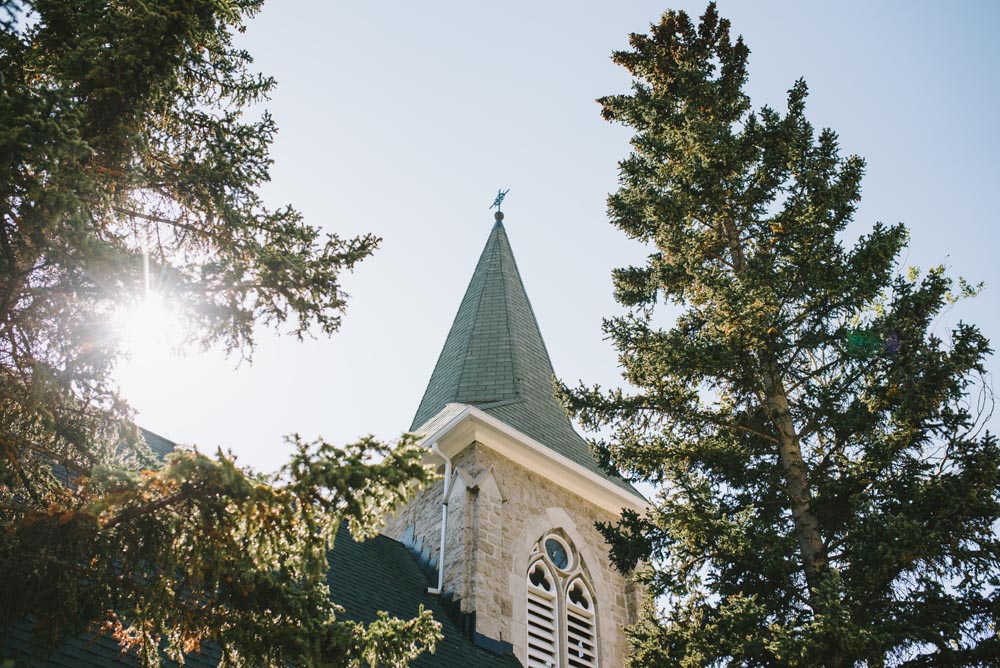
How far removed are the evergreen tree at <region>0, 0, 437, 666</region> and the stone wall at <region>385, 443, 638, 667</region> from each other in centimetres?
687

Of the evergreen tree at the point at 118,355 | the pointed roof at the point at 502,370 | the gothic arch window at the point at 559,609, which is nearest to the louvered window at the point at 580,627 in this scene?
the gothic arch window at the point at 559,609

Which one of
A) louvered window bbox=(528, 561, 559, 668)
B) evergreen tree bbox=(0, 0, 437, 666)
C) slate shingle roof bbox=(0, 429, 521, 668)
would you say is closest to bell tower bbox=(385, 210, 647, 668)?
louvered window bbox=(528, 561, 559, 668)

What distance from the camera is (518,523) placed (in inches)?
499

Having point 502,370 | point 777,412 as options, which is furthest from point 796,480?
point 502,370

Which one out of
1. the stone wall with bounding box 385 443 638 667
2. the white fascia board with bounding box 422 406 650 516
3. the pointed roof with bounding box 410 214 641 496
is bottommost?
the stone wall with bounding box 385 443 638 667

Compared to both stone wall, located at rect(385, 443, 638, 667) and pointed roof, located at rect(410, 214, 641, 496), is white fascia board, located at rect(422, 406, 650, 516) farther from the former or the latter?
pointed roof, located at rect(410, 214, 641, 496)

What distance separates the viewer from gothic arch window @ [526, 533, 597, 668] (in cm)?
1170

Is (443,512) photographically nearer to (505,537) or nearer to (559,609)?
(505,537)

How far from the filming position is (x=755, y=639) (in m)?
5.94

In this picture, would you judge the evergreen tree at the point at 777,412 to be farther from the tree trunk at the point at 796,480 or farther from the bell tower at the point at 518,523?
the bell tower at the point at 518,523

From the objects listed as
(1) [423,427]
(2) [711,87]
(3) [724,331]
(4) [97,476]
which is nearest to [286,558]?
(4) [97,476]

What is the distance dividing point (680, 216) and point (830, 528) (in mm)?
3658

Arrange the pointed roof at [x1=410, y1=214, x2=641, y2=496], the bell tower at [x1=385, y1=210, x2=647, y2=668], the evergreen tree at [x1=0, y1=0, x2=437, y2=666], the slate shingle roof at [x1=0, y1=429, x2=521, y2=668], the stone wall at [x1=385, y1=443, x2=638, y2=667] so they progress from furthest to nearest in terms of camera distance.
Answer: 1. the pointed roof at [x1=410, y1=214, x2=641, y2=496]
2. the bell tower at [x1=385, y1=210, x2=647, y2=668]
3. the stone wall at [x1=385, y1=443, x2=638, y2=667]
4. the slate shingle roof at [x1=0, y1=429, x2=521, y2=668]
5. the evergreen tree at [x1=0, y1=0, x2=437, y2=666]

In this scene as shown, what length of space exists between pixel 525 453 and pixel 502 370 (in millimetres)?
2754
